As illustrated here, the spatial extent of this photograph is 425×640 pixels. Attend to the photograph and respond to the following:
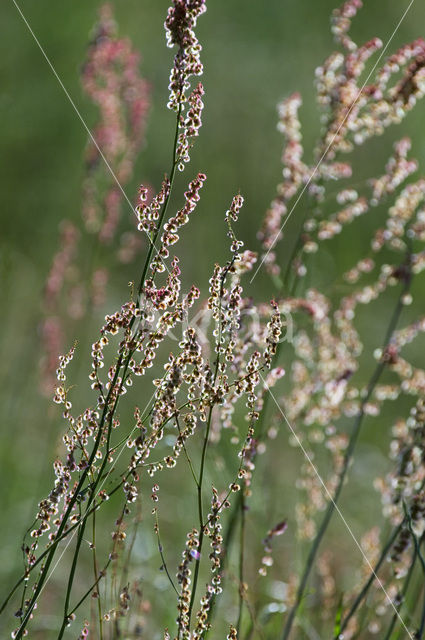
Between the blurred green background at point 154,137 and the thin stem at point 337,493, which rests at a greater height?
the blurred green background at point 154,137

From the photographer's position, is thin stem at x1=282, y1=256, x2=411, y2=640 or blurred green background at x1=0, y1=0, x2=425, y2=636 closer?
thin stem at x1=282, y1=256, x2=411, y2=640

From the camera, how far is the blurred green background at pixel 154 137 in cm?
441

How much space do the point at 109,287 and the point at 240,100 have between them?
218 cm

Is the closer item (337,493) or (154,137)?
(337,493)

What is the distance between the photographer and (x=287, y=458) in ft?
14.8

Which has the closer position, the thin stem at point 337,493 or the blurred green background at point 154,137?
the thin stem at point 337,493

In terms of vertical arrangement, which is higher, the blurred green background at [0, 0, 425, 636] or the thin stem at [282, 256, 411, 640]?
the blurred green background at [0, 0, 425, 636]

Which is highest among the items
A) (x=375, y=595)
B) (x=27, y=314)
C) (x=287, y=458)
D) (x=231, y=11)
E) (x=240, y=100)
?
(x=231, y=11)

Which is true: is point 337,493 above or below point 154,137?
below

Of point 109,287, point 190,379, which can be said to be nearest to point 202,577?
point 190,379

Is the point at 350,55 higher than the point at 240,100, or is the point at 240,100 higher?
the point at 240,100

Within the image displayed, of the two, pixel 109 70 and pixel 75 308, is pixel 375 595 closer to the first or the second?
pixel 75 308

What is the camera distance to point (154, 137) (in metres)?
6.02

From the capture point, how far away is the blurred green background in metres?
4.41
